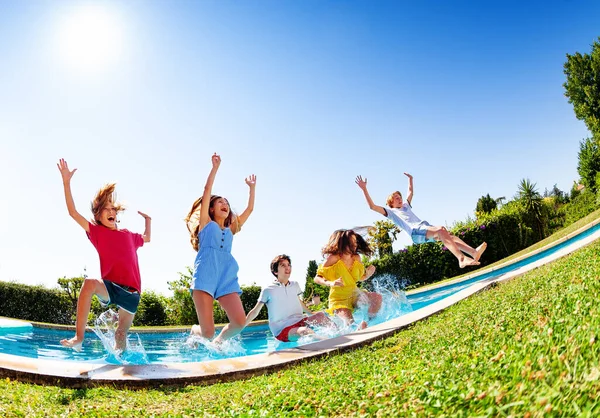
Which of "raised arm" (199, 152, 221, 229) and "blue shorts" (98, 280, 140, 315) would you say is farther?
"raised arm" (199, 152, 221, 229)

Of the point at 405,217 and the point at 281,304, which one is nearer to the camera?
the point at 281,304

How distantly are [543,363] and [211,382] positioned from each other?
10.5ft

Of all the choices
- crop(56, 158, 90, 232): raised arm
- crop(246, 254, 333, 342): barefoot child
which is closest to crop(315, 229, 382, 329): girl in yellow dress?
crop(246, 254, 333, 342): barefoot child

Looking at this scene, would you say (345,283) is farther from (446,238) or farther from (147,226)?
(147,226)

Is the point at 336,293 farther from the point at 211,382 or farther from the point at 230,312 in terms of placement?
the point at 211,382

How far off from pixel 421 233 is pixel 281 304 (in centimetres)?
331

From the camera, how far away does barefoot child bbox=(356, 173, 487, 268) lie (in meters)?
7.81

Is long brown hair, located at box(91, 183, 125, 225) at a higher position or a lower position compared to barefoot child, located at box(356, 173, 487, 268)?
higher

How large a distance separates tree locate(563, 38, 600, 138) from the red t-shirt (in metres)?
35.6

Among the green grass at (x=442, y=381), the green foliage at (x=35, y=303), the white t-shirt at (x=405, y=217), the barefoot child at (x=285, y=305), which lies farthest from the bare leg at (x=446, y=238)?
the green foliage at (x=35, y=303)

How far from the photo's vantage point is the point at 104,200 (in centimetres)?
607

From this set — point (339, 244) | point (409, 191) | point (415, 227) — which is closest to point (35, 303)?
point (339, 244)

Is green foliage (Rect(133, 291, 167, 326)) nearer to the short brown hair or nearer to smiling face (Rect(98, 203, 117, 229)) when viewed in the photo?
the short brown hair

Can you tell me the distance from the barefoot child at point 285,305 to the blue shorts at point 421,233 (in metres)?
2.66
